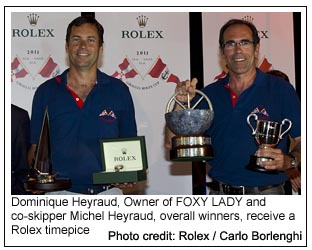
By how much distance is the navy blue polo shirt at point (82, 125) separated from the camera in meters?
2.61

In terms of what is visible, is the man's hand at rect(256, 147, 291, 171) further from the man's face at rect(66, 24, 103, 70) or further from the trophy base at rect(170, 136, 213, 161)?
the man's face at rect(66, 24, 103, 70)

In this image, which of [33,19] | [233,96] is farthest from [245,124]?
[33,19]

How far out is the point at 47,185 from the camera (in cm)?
251

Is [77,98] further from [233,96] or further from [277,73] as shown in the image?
[277,73]

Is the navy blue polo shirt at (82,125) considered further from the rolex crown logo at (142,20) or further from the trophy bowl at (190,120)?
the rolex crown logo at (142,20)

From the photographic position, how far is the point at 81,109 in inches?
104

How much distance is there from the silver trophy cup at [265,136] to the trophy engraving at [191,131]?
0.60 feet

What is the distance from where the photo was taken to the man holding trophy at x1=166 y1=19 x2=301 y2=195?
253 centimetres

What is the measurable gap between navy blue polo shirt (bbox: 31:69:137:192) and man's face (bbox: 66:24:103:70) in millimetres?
129

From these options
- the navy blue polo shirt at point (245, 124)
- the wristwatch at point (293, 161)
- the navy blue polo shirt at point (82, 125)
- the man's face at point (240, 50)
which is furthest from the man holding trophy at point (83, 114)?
the wristwatch at point (293, 161)

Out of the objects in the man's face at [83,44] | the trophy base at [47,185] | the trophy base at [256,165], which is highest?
the man's face at [83,44]
